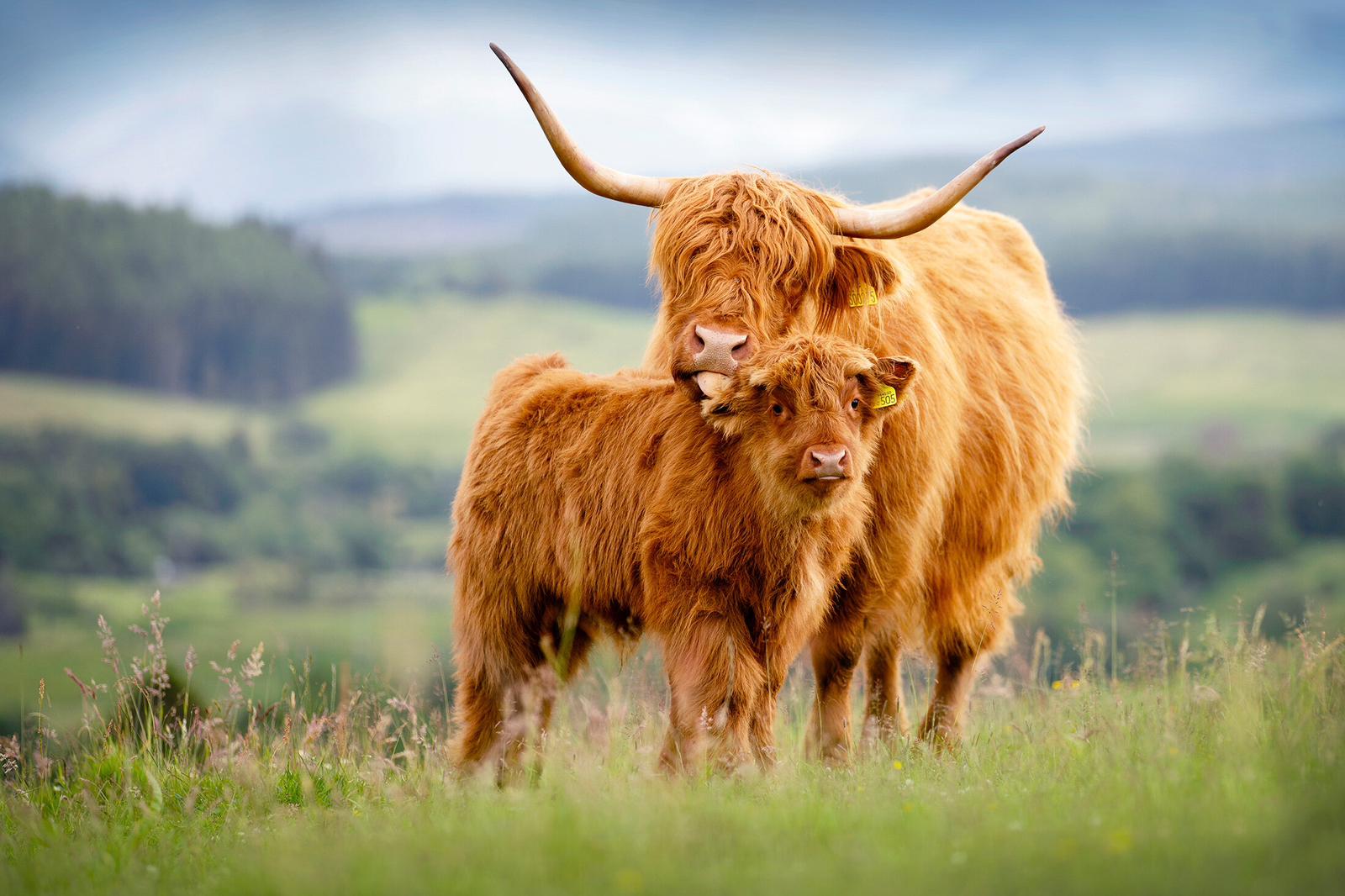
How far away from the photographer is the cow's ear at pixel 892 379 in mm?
5070

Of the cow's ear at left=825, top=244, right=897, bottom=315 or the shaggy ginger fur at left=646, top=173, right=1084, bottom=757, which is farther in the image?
the cow's ear at left=825, top=244, right=897, bottom=315

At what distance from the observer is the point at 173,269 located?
422ft

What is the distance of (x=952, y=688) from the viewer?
6.98 meters

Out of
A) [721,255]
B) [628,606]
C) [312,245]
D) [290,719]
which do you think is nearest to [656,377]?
[721,255]

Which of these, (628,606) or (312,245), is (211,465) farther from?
(628,606)

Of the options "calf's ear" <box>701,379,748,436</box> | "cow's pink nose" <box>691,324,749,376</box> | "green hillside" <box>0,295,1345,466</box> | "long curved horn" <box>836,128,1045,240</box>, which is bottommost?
"green hillside" <box>0,295,1345,466</box>

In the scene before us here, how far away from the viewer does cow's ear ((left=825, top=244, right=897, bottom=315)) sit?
5.84m

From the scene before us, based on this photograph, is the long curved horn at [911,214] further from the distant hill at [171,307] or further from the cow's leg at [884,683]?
the distant hill at [171,307]

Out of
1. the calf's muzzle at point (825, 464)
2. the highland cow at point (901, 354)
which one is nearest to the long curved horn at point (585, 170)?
the highland cow at point (901, 354)

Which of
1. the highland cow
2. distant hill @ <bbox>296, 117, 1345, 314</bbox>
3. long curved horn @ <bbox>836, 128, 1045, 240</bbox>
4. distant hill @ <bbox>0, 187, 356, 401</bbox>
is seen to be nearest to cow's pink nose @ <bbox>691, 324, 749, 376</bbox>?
the highland cow

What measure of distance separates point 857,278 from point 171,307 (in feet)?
414

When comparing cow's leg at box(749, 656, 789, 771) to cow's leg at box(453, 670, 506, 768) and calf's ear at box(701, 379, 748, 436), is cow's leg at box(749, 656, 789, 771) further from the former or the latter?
cow's leg at box(453, 670, 506, 768)

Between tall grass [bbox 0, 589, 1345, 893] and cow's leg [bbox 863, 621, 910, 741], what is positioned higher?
tall grass [bbox 0, 589, 1345, 893]

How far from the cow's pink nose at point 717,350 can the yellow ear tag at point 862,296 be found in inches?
31.6
